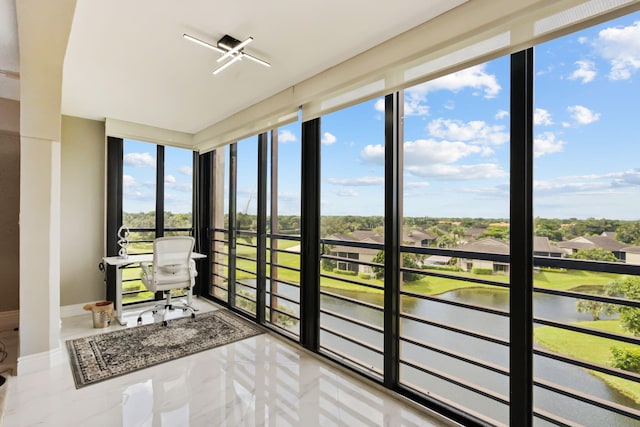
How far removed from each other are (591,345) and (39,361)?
153 inches

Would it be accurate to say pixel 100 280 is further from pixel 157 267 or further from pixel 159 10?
pixel 159 10

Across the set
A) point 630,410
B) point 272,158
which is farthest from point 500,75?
point 272,158

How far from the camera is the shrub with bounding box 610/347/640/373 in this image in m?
1.45

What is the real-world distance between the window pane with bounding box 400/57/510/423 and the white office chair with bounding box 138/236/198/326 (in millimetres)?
2736

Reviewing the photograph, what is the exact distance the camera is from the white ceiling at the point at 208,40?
6.14 feet

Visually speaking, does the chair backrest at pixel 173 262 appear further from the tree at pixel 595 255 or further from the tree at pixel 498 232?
the tree at pixel 595 255

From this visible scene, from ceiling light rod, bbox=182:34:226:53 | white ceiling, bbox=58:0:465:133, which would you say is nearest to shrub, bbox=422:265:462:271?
white ceiling, bbox=58:0:465:133

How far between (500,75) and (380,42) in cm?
84

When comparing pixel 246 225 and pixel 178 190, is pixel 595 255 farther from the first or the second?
pixel 178 190

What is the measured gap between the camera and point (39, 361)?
2.56 meters

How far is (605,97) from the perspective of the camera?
5.00 feet

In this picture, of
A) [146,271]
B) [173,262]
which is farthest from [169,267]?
[146,271]

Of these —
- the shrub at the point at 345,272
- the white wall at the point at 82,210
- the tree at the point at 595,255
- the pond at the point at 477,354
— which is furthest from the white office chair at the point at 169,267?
the tree at the point at 595,255

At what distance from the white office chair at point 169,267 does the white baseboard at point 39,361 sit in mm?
987
